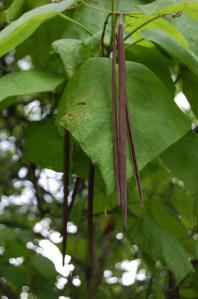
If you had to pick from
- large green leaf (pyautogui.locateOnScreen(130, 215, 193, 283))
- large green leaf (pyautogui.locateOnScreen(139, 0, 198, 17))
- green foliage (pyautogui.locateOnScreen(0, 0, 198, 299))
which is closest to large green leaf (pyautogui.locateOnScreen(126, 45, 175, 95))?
green foliage (pyautogui.locateOnScreen(0, 0, 198, 299))

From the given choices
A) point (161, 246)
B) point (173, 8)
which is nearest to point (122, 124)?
point (173, 8)

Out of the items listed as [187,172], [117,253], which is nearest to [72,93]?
[187,172]

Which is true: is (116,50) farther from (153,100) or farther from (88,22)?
(88,22)

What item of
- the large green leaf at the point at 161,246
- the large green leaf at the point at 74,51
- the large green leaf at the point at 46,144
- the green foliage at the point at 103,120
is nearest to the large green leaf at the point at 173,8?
the green foliage at the point at 103,120

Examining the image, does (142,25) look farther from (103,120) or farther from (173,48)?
(103,120)

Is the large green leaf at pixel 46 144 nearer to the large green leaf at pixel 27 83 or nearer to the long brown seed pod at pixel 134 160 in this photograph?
the large green leaf at pixel 27 83

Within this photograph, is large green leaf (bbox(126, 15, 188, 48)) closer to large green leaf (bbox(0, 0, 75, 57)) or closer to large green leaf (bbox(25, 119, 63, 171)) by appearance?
large green leaf (bbox(0, 0, 75, 57))
